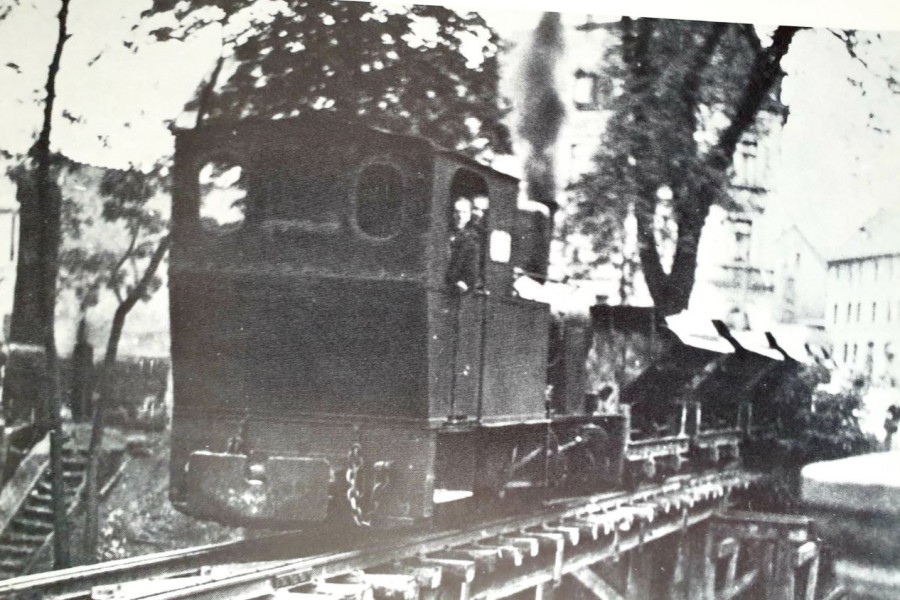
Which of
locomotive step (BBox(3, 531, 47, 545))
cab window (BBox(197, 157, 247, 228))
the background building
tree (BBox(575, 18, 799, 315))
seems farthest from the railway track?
cab window (BBox(197, 157, 247, 228))

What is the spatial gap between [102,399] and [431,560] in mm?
1089

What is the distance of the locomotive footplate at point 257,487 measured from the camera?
275cm

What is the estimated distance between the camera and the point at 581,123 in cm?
312

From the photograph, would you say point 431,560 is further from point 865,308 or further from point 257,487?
point 865,308

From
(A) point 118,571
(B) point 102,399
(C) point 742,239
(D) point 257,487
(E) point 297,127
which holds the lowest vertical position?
(A) point 118,571

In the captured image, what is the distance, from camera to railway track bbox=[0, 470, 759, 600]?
2.60 m

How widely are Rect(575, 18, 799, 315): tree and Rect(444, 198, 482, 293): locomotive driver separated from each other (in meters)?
0.38

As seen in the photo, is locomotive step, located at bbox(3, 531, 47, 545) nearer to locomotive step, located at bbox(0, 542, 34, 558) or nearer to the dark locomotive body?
locomotive step, located at bbox(0, 542, 34, 558)

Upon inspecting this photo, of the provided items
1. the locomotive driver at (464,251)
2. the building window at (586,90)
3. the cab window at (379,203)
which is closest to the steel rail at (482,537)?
the locomotive driver at (464,251)

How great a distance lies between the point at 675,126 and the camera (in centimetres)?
321

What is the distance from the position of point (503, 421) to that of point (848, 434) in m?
1.18

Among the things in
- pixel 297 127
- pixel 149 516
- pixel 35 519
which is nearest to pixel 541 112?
pixel 297 127

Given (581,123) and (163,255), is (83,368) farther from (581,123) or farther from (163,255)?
(581,123)

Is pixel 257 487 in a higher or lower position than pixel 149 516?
higher
